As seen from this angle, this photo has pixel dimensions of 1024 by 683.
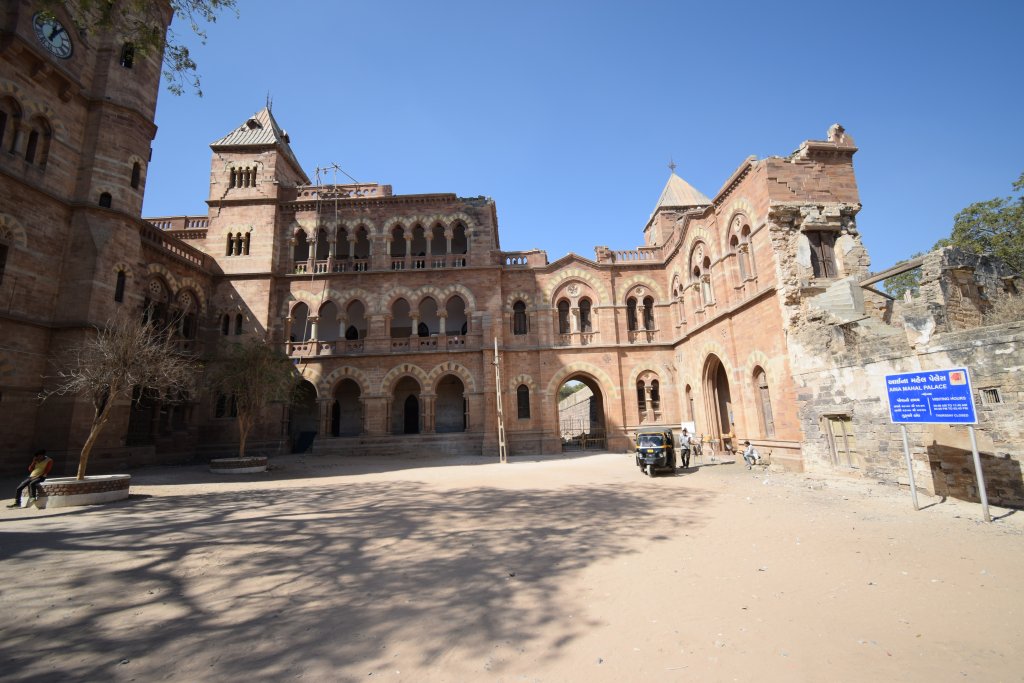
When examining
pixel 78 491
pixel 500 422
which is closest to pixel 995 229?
pixel 500 422

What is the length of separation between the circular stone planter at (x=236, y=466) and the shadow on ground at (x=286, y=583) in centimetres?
694

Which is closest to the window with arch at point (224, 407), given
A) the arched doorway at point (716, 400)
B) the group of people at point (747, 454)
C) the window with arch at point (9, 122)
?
the window with arch at point (9, 122)

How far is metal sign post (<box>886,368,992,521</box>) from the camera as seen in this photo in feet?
25.4

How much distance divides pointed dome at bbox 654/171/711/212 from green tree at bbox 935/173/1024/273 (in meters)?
12.8

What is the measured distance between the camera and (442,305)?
23.9 m

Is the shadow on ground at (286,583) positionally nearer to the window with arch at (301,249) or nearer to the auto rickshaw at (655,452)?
the auto rickshaw at (655,452)

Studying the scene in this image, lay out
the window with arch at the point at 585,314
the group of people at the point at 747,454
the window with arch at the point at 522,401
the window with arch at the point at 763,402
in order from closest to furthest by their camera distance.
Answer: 1. the group of people at the point at 747,454
2. the window with arch at the point at 763,402
3. the window with arch at the point at 522,401
4. the window with arch at the point at 585,314

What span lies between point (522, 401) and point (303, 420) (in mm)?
11985

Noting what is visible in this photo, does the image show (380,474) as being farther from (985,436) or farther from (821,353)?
(985,436)

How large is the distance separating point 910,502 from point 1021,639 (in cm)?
634

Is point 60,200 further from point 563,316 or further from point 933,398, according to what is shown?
point 933,398

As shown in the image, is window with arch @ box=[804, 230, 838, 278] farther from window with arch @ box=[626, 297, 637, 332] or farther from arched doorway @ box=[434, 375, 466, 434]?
arched doorway @ box=[434, 375, 466, 434]

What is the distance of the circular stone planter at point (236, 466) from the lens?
16109 millimetres

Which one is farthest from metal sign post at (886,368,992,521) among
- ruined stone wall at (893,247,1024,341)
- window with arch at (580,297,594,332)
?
window with arch at (580,297,594,332)
